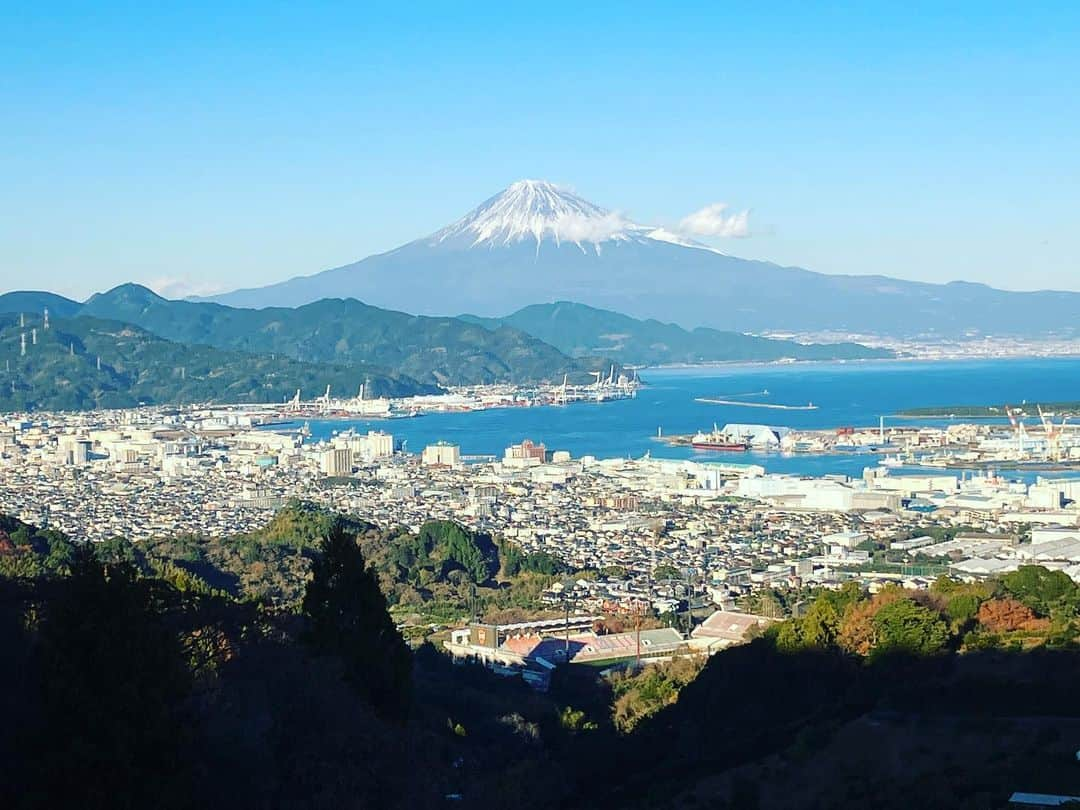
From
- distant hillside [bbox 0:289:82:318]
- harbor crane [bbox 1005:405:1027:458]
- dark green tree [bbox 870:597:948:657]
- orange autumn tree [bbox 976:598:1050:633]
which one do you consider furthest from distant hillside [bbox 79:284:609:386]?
dark green tree [bbox 870:597:948:657]

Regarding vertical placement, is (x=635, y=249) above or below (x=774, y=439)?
above

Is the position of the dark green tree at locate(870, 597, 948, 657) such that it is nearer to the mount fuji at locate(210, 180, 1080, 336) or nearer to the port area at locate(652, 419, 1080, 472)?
the port area at locate(652, 419, 1080, 472)

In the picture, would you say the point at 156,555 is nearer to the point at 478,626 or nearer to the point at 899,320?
the point at 478,626

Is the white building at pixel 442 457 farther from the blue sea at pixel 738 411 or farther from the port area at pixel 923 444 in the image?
the port area at pixel 923 444

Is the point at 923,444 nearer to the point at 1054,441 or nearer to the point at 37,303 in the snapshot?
the point at 1054,441

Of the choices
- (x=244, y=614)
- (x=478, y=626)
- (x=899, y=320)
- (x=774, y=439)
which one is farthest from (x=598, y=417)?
(x=899, y=320)

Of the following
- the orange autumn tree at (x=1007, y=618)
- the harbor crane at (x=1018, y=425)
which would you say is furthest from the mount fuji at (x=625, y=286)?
the orange autumn tree at (x=1007, y=618)

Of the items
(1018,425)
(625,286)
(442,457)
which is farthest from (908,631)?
(625,286)
